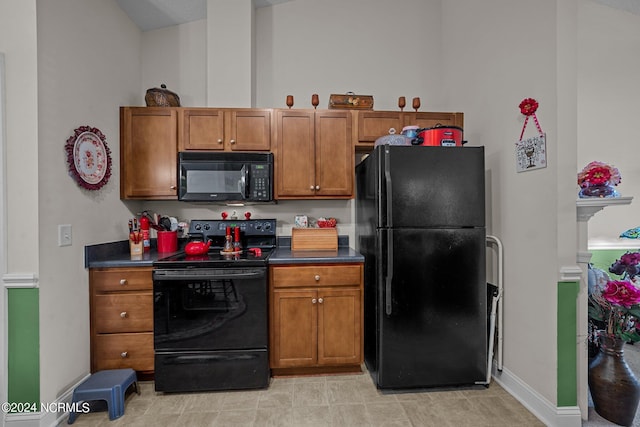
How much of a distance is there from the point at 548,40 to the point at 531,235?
1181 mm

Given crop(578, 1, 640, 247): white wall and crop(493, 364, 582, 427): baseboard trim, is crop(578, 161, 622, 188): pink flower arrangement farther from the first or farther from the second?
crop(578, 1, 640, 247): white wall

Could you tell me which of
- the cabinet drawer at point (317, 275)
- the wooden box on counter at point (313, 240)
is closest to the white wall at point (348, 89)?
the wooden box on counter at point (313, 240)

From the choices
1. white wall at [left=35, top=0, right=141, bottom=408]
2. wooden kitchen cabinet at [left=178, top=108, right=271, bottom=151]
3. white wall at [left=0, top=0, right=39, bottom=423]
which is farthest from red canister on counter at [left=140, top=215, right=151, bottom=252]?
white wall at [left=0, top=0, right=39, bottom=423]

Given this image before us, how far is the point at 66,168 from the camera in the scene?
1.90m

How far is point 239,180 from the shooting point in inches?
97.4

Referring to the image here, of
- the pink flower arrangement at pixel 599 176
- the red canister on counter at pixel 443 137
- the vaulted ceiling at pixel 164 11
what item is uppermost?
the vaulted ceiling at pixel 164 11

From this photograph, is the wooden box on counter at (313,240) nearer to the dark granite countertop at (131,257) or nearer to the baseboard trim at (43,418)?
the dark granite countertop at (131,257)

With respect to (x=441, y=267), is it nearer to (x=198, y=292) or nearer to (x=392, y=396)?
(x=392, y=396)

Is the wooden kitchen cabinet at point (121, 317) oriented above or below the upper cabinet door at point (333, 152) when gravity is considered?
below

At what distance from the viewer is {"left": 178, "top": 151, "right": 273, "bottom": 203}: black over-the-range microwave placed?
2.44 metres

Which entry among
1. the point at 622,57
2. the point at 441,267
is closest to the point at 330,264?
the point at 441,267

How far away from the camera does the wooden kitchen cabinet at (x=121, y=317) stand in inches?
82.7

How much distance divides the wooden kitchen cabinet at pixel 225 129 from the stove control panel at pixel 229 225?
685 mm

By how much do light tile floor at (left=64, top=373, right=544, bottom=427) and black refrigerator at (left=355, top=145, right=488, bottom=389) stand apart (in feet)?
0.36
